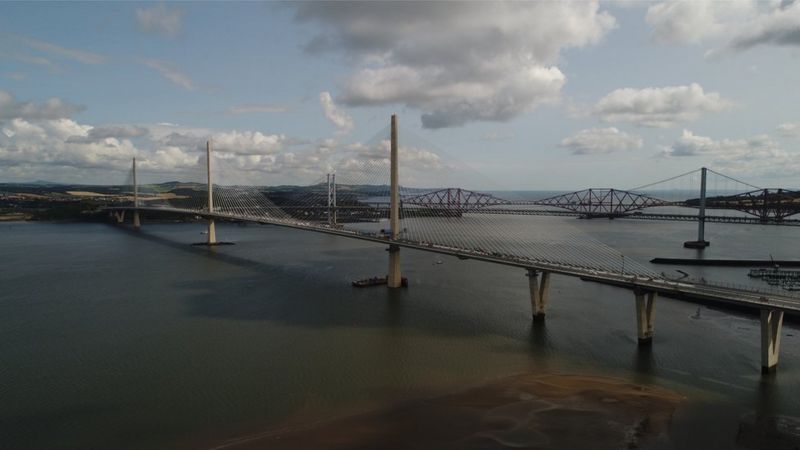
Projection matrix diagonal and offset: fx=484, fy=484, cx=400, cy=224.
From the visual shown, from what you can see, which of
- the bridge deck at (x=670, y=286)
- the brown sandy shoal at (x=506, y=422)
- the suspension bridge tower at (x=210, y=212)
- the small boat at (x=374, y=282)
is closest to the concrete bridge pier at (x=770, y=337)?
the bridge deck at (x=670, y=286)

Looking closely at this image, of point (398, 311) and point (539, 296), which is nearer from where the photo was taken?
point (539, 296)

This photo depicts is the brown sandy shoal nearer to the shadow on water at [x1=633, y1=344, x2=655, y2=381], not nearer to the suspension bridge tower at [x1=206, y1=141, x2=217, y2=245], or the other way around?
the shadow on water at [x1=633, y1=344, x2=655, y2=381]

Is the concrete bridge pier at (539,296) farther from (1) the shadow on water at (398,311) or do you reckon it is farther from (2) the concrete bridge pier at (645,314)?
(2) the concrete bridge pier at (645,314)

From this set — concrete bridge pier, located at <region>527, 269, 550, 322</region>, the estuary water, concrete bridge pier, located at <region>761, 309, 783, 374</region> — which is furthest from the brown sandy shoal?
concrete bridge pier, located at <region>527, 269, 550, 322</region>

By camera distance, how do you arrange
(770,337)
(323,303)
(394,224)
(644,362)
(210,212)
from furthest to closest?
(210,212) → (394,224) → (323,303) → (644,362) → (770,337)

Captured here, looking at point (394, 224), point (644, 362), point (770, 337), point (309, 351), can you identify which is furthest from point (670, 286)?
point (394, 224)

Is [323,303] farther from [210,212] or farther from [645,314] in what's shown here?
[210,212]
